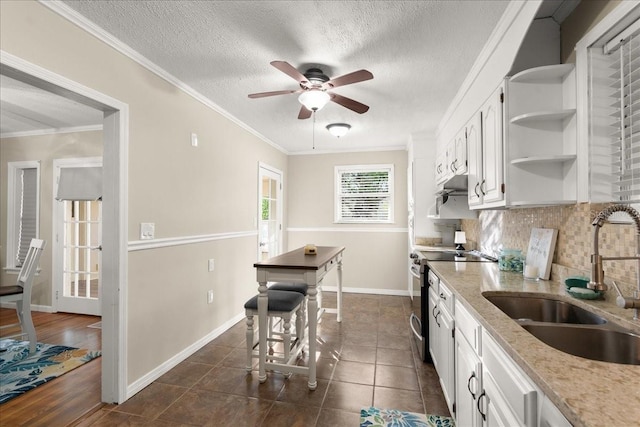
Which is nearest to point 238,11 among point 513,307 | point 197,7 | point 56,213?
point 197,7

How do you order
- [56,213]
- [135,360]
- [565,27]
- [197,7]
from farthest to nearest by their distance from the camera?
[56,213]
[135,360]
[197,7]
[565,27]

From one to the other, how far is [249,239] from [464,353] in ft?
10.6

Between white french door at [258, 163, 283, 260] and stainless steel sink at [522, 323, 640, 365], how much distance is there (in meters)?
3.81

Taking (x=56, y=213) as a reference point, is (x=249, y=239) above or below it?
below

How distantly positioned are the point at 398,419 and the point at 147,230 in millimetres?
2298

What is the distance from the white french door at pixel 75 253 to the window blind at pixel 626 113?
5.14 m

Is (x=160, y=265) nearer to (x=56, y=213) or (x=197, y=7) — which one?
(x=197, y=7)

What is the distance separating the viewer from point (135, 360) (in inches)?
92.8

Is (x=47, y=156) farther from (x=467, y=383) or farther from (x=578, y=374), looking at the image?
(x=578, y=374)

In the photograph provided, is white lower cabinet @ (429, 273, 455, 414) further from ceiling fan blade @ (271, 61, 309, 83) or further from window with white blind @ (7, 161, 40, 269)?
window with white blind @ (7, 161, 40, 269)

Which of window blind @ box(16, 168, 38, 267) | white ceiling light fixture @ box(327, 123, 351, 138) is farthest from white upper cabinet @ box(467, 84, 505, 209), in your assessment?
window blind @ box(16, 168, 38, 267)

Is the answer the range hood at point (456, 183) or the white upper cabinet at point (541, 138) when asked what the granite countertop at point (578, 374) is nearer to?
the white upper cabinet at point (541, 138)

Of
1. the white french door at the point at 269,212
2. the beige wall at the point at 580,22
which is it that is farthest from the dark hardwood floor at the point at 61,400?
the beige wall at the point at 580,22

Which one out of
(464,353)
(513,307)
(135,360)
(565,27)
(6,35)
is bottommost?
(135,360)
